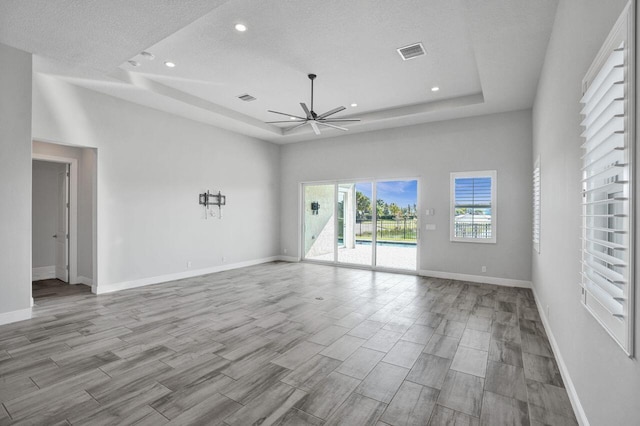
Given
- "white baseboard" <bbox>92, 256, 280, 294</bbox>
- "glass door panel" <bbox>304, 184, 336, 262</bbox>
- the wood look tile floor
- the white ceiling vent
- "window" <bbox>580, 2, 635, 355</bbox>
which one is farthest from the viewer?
"glass door panel" <bbox>304, 184, 336, 262</bbox>

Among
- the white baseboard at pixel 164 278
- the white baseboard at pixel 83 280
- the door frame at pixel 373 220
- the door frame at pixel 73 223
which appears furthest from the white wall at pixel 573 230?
the door frame at pixel 73 223

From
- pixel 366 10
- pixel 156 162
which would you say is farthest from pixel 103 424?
pixel 156 162

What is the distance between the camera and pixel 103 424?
6.85 ft

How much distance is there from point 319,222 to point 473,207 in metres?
3.87

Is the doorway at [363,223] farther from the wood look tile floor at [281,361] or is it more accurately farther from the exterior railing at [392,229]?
the wood look tile floor at [281,361]

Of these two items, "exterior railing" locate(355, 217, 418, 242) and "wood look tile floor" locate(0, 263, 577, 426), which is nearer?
"wood look tile floor" locate(0, 263, 577, 426)

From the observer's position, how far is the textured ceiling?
10.6 feet

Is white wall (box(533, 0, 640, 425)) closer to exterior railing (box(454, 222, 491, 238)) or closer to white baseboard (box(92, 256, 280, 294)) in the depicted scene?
exterior railing (box(454, 222, 491, 238))

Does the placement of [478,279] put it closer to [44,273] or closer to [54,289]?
[54,289]

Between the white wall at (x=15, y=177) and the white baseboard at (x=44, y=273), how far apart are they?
316 cm

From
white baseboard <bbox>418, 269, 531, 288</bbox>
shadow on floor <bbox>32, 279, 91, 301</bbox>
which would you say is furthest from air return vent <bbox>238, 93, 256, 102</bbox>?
white baseboard <bbox>418, 269, 531, 288</bbox>

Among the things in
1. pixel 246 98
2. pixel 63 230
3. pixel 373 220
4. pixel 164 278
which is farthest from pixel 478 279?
pixel 63 230

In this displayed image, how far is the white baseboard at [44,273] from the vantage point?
657cm

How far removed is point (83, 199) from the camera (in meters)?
6.13
